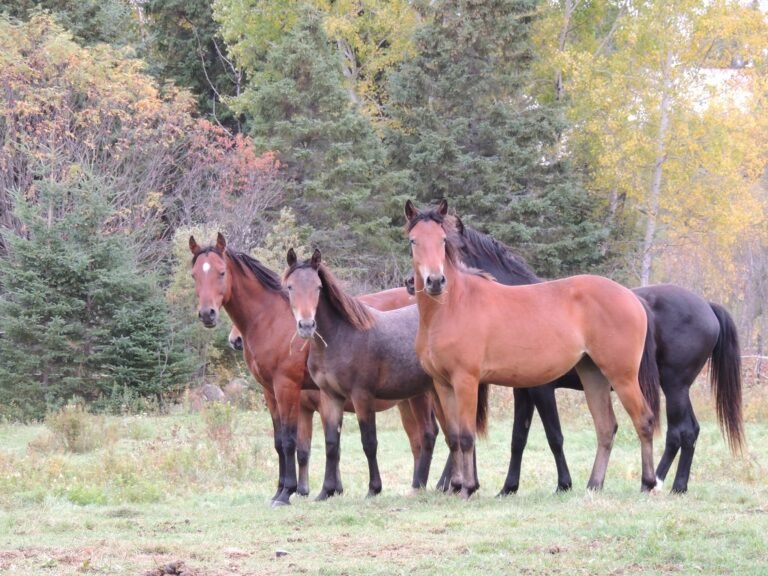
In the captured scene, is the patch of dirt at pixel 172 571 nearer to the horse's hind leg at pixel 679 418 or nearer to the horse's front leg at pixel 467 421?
the horse's front leg at pixel 467 421

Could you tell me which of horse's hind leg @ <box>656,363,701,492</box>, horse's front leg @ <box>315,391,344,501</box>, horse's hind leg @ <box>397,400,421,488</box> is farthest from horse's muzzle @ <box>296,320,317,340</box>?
horse's hind leg @ <box>656,363,701,492</box>

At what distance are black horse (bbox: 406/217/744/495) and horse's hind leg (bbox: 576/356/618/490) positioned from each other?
0.29 m

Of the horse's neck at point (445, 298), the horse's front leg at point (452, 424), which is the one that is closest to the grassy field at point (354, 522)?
the horse's front leg at point (452, 424)

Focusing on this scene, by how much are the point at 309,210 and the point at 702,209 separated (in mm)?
11802

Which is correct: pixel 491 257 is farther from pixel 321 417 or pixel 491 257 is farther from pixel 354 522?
pixel 354 522

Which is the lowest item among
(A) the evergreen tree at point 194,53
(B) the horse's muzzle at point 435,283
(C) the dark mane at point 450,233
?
(B) the horse's muzzle at point 435,283

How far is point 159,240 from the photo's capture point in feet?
92.3

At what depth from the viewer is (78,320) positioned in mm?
22703

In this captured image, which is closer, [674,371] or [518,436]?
[518,436]

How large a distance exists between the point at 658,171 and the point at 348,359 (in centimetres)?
2408

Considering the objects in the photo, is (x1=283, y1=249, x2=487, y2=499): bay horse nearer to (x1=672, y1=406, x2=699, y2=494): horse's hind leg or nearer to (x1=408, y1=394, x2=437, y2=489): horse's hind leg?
(x1=408, y1=394, x2=437, y2=489): horse's hind leg

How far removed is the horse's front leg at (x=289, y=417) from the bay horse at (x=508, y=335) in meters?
1.56

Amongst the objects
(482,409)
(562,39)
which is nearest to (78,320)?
(482,409)

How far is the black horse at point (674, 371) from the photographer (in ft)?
32.4
